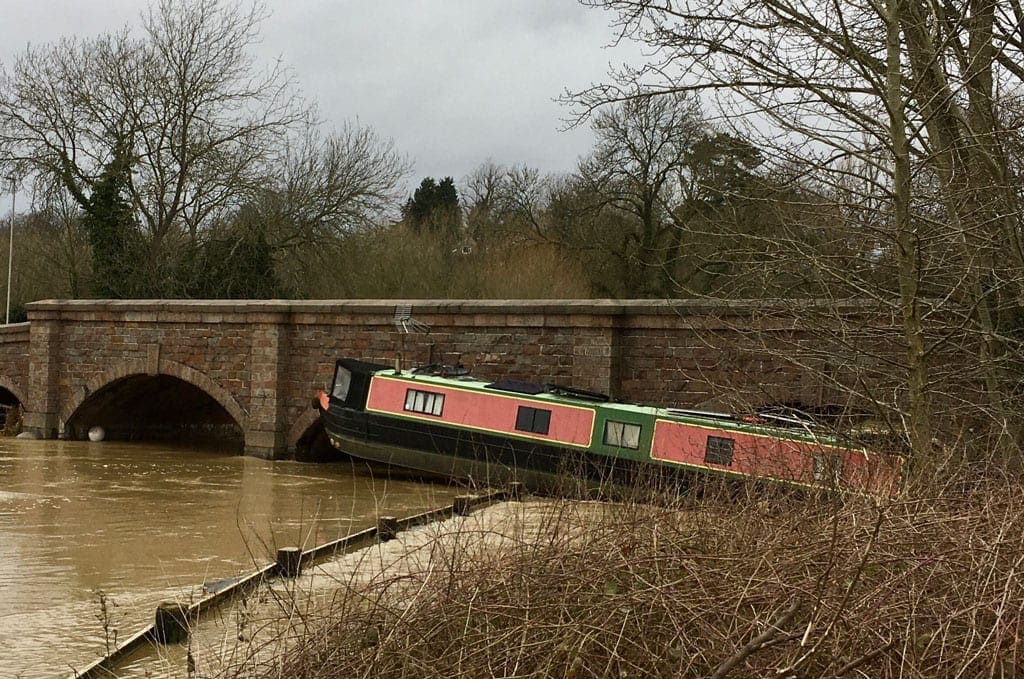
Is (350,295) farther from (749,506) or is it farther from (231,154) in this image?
(749,506)

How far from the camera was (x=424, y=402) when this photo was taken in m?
16.1

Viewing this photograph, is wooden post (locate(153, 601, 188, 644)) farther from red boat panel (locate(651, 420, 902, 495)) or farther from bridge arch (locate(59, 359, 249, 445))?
bridge arch (locate(59, 359, 249, 445))

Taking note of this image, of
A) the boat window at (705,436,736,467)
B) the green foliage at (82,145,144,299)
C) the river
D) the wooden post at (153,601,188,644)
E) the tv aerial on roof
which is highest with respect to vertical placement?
the green foliage at (82,145,144,299)

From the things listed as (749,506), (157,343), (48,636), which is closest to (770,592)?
(749,506)

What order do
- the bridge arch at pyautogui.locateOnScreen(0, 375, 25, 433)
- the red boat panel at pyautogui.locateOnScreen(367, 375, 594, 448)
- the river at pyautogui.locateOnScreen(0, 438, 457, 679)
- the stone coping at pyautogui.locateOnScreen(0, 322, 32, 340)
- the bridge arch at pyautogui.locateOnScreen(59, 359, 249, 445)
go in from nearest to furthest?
the river at pyautogui.locateOnScreen(0, 438, 457, 679)
the red boat panel at pyautogui.locateOnScreen(367, 375, 594, 448)
the bridge arch at pyautogui.locateOnScreen(59, 359, 249, 445)
the stone coping at pyautogui.locateOnScreen(0, 322, 32, 340)
the bridge arch at pyautogui.locateOnScreen(0, 375, 25, 433)

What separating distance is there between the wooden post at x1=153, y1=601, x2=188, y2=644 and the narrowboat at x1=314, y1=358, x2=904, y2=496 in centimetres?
619

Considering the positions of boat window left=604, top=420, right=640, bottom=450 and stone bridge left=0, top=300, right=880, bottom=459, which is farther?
stone bridge left=0, top=300, right=880, bottom=459

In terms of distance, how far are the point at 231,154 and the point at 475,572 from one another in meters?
25.1

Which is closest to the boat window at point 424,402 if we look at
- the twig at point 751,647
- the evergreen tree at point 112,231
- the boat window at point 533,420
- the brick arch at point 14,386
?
the boat window at point 533,420

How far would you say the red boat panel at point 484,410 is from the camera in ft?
48.2

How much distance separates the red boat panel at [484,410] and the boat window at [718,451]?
1887 millimetres

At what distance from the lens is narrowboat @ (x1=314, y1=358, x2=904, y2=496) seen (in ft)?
44.8

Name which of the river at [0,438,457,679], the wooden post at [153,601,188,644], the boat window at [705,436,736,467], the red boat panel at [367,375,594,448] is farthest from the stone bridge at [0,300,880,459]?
the wooden post at [153,601,188,644]

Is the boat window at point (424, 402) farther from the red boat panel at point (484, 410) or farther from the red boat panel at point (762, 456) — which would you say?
the red boat panel at point (762, 456)
